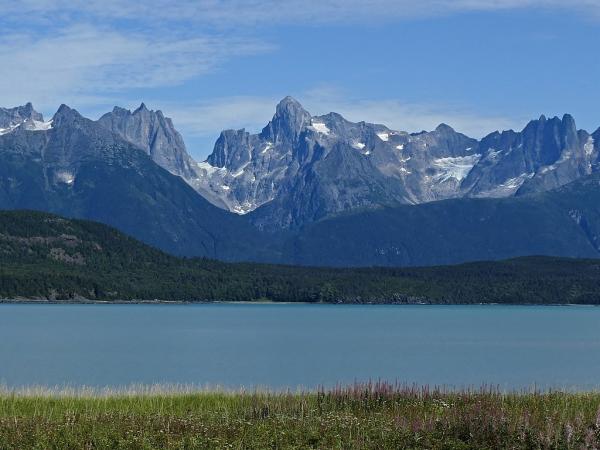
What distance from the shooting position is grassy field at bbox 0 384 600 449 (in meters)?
42.3

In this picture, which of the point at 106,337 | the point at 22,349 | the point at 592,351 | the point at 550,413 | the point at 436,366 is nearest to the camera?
the point at 550,413

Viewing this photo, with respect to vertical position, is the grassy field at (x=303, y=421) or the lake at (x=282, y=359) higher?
the grassy field at (x=303, y=421)

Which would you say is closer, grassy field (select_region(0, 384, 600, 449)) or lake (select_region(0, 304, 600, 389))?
grassy field (select_region(0, 384, 600, 449))

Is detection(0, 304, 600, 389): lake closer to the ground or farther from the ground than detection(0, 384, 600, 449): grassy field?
closer to the ground

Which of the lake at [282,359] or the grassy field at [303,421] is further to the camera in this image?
the lake at [282,359]

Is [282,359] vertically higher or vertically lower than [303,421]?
lower

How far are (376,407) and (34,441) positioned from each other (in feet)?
59.3

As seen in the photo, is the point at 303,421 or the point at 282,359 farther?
the point at 282,359

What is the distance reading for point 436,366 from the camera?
407ft

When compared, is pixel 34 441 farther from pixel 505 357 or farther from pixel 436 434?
pixel 505 357

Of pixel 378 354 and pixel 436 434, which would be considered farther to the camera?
pixel 378 354

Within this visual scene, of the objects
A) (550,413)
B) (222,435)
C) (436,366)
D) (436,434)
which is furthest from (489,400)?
(436,366)

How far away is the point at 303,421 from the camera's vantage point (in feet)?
155

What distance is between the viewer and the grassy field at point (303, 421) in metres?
42.3
